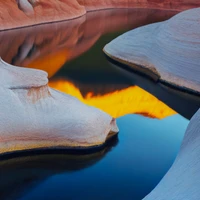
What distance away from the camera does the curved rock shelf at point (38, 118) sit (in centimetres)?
315

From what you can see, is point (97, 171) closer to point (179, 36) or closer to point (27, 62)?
point (179, 36)

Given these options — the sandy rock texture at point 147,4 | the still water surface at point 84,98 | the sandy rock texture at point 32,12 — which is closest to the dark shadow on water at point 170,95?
the still water surface at point 84,98

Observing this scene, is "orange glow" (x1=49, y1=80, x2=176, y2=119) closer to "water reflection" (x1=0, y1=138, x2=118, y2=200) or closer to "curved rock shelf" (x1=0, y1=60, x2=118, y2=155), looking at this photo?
"curved rock shelf" (x1=0, y1=60, x2=118, y2=155)

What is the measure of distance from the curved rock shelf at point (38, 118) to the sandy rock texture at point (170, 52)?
7.57 feet

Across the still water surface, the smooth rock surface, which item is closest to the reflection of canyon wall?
the still water surface

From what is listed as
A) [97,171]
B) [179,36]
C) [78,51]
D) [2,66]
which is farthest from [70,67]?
[97,171]

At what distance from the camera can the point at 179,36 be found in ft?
19.0

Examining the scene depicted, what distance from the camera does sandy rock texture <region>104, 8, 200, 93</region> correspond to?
5.39m

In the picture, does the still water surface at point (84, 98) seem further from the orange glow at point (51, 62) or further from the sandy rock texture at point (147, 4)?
the sandy rock texture at point (147, 4)

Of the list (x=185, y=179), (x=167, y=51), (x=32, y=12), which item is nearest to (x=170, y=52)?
(x=167, y=51)

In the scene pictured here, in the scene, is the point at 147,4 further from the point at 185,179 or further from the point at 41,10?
the point at 185,179

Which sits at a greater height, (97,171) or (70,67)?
(97,171)

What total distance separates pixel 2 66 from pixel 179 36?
3.27 meters

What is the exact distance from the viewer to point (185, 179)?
2135mm
